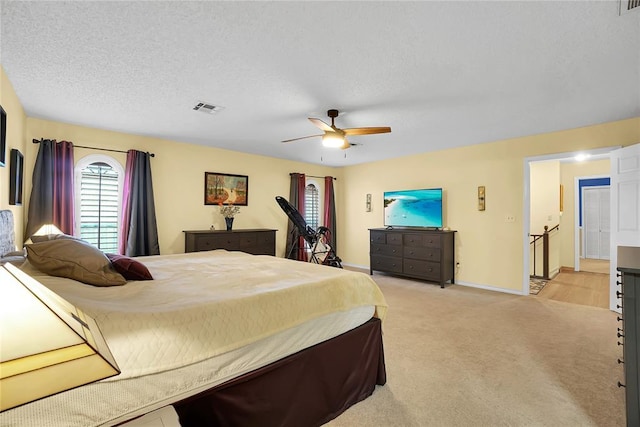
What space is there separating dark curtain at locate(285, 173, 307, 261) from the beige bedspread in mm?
3789

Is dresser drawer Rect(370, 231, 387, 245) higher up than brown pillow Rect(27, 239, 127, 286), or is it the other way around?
brown pillow Rect(27, 239, 127, 286)

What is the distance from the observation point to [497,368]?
92.6 inches

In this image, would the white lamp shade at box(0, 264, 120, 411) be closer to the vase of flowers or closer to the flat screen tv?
the vase of flowers

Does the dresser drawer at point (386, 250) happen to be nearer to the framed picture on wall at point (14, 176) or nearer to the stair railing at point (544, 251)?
the stair railing at point (544, 251)

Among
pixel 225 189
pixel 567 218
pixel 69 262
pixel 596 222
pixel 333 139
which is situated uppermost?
pixel 333 139

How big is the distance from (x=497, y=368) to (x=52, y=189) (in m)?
5.16

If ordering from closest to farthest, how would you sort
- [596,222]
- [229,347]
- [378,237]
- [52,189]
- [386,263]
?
[229,347] → [52,189] → [386,263] → [378,237] → [596,222]

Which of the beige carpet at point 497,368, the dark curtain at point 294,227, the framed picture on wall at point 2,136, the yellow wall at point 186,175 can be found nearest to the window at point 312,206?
the dark curtain at point 294,227

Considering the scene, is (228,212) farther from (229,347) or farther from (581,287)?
(581,287)

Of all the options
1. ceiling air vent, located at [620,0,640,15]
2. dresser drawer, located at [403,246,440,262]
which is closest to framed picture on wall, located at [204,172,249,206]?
dresser drawer, located at [403,246,440,262]

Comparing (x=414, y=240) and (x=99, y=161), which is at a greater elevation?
(x=99, y=161)

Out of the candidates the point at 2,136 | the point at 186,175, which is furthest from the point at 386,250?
the point at 2,136

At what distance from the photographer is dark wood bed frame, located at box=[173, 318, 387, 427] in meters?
1.38

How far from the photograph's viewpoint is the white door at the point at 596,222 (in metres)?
7.32
